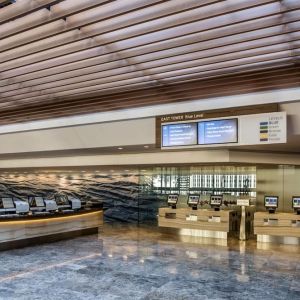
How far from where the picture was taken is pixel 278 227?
1113 cm

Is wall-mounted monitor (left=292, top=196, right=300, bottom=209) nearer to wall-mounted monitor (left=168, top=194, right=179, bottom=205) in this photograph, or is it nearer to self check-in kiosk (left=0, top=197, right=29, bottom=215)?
wall-mounted monitor (left=168, top=194, right=179, bottom=205)

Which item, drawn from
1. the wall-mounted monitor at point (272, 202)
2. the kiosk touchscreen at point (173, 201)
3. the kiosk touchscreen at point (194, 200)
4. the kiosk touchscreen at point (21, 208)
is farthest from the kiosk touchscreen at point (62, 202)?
the wall-mounted monitor at point (272, 202)

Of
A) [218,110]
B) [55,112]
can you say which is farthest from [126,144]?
[218,110]

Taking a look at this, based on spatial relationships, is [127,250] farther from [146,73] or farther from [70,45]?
[70,45]

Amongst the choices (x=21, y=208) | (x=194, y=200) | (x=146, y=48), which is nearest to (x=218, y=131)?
(x=146, y=48)

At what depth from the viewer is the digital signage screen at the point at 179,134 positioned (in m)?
7.40

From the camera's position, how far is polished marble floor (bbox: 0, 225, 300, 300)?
586 cm

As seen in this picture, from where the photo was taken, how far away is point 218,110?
23.7 ft

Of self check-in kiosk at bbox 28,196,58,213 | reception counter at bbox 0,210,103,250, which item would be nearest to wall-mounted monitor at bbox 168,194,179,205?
reception counter at bbox 0,210,103,250

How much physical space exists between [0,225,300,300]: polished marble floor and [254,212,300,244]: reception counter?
54 cm

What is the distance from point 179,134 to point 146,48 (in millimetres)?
2947

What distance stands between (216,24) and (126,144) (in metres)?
5.25

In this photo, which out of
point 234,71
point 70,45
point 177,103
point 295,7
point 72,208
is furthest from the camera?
point 72,208

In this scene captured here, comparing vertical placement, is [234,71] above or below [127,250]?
above
